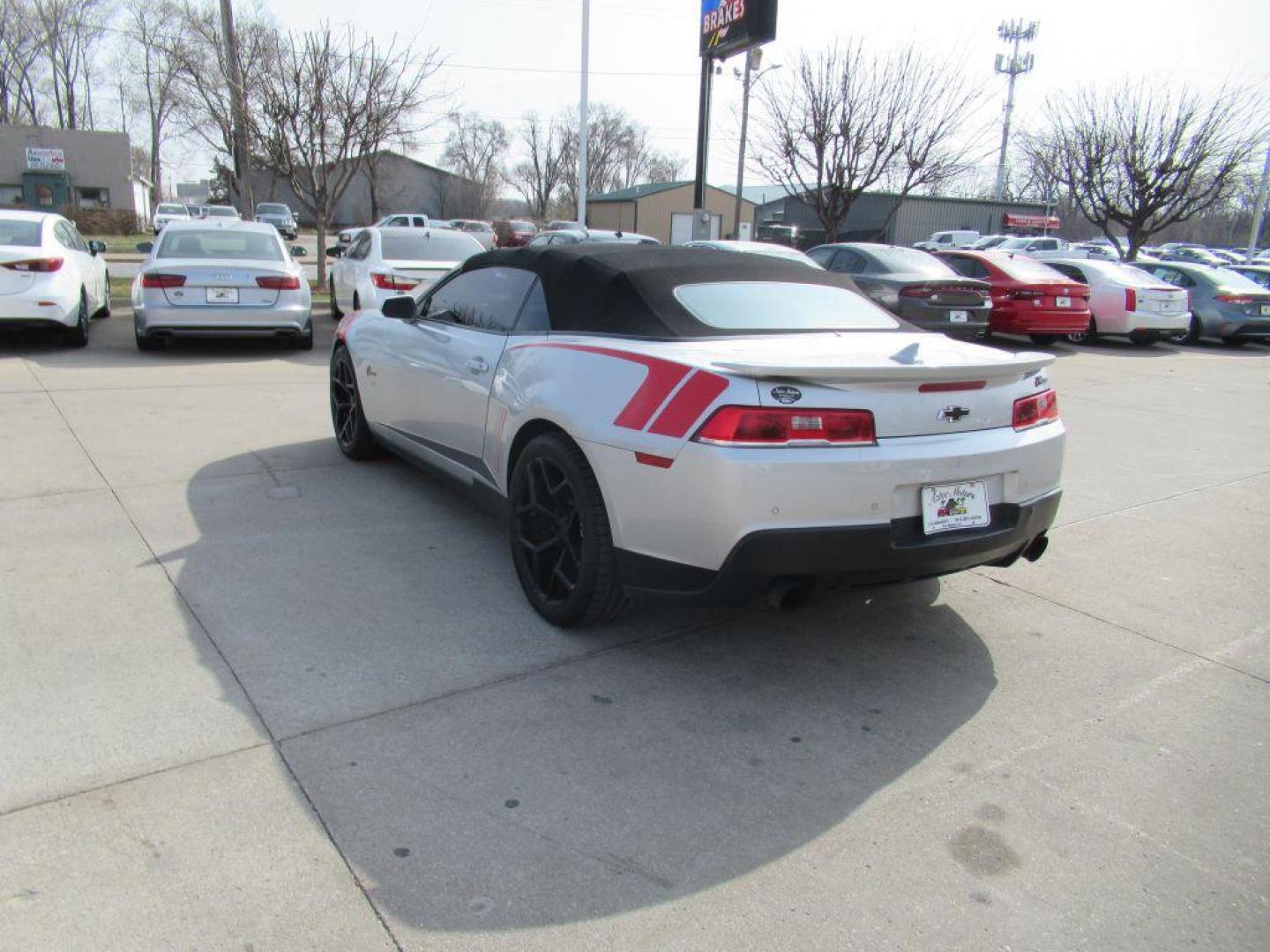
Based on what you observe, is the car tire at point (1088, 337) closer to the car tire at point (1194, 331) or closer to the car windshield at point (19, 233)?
the car tire at point (1194, 331)

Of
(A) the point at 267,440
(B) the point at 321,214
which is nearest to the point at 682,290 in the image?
(A) the point at 267,440

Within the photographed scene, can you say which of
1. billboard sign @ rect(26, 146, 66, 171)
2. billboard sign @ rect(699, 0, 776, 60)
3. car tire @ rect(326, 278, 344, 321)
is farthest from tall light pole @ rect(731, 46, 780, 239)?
billboard sign @ rect(26, 146, 66, 171)

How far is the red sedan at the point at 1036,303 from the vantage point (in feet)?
44.7

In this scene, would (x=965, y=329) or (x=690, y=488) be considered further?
(x=965, y=329)

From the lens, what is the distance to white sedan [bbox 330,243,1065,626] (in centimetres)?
286

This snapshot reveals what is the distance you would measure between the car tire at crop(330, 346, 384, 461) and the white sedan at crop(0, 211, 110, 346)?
4824mm

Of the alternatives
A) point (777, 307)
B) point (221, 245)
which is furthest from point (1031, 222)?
point (777, 307)

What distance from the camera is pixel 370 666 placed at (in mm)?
3227

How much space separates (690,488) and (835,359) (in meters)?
0.68

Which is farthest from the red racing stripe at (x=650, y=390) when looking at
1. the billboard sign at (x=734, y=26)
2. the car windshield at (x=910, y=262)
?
the billboard sign at (x=734, y=26)

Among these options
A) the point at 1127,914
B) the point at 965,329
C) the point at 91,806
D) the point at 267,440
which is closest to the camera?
the point at 1127,914

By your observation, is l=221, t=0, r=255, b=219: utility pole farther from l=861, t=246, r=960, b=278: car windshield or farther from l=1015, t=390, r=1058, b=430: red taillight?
l=1015, t=390, r=1058, b=430: red taillight

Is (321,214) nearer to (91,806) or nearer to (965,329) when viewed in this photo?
(965,329)

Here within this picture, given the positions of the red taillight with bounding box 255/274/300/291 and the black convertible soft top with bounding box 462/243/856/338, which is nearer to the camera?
the black convertible soft top with bounding box 462/243/856/338
